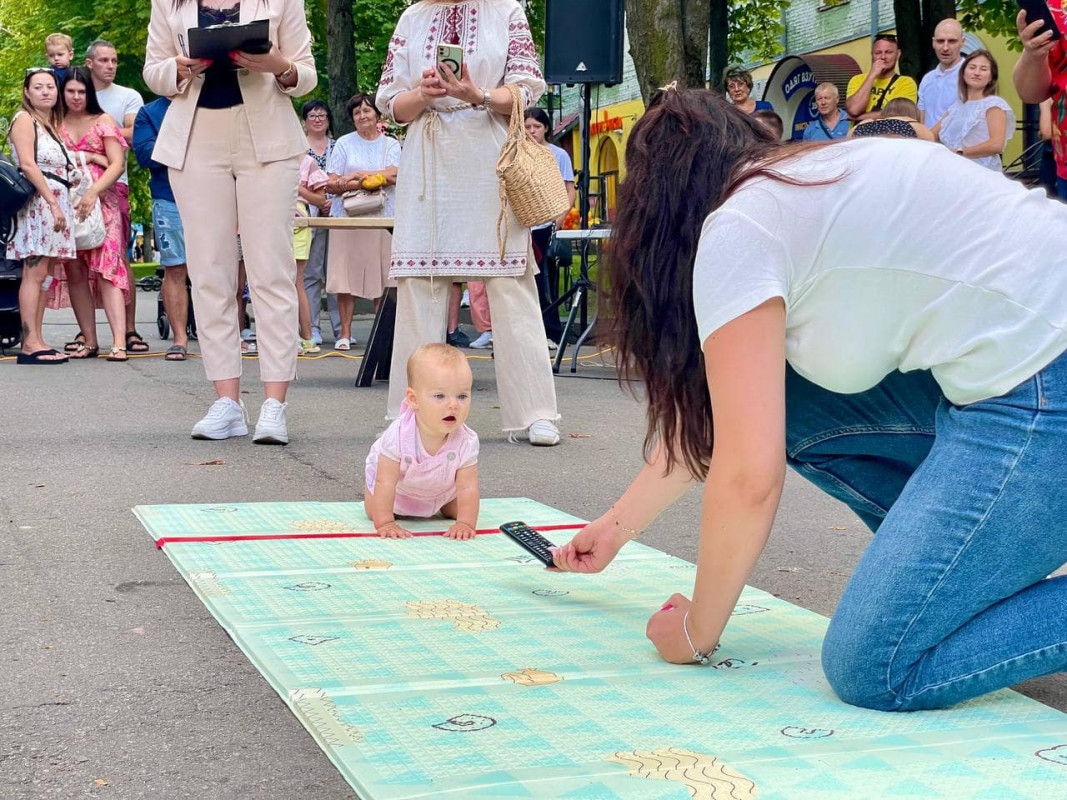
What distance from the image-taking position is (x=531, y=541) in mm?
4031

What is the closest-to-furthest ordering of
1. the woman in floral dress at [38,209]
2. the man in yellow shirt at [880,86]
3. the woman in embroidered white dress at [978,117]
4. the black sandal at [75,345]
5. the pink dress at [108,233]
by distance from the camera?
the woman in embroidered white dress at [978,117]
the woman in floral dress at [38,209]
the pink dress at [108,233]
the man in yellow shirt at [880,86]
the black sandal at [75,345]

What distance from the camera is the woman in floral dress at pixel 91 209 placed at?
1066 cm

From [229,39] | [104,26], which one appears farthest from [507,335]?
[104,26]

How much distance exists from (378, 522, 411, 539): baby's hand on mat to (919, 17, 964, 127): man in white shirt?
7233 millimetres

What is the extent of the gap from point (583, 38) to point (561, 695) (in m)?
10.7

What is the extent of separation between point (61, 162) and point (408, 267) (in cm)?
512

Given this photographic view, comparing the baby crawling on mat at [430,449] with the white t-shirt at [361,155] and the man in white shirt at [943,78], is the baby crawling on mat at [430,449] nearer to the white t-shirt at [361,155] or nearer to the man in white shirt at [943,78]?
the man in white shirt at [943,78]

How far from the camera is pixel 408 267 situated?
6418 millimetres

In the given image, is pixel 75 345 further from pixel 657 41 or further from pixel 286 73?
pixel 286 73

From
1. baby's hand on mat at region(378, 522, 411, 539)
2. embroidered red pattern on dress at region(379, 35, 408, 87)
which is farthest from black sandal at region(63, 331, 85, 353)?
baby's hand on mat at region(378, 522, 411, 539)

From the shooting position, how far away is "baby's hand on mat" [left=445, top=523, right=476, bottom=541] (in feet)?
14.8

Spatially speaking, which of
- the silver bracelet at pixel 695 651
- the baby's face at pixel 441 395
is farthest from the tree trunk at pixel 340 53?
the silver bracelet at pixel 695 651

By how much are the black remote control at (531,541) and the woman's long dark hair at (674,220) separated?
104 centimetres

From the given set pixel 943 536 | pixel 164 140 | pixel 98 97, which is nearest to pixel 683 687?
pixel 943 536
